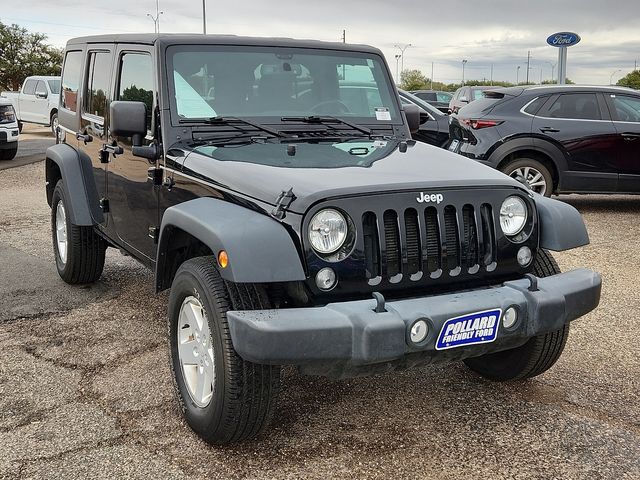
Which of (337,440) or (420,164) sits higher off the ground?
(420,164)

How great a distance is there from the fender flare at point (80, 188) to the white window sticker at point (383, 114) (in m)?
2.07

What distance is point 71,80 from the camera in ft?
18.9

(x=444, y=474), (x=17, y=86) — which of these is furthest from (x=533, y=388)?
(x=17, y=86)

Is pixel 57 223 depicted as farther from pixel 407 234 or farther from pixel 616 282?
pixel 616 282

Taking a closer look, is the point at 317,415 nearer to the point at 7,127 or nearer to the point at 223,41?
the point at 223,41

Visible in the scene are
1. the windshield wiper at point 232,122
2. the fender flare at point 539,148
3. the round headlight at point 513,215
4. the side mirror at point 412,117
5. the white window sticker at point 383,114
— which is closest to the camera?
the round headlight at point 513,215

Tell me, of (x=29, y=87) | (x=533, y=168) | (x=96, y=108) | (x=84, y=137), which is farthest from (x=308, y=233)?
→ (x=29, y=87)

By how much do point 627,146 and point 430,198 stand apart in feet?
22.6

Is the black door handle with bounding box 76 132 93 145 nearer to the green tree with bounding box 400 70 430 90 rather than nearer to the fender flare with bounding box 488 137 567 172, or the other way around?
the fender flare with bounding box 488 137 567 172

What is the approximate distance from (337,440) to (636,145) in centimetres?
723

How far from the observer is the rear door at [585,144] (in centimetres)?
909

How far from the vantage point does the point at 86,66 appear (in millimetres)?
5332

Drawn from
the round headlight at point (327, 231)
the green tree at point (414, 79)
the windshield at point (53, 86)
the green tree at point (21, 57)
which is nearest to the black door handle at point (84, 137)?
the round headlight at point (327, 231)

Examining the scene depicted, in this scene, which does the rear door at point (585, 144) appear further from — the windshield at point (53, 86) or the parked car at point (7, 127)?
the windshield at point (53, 86)
